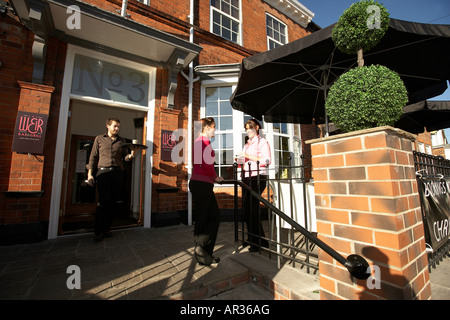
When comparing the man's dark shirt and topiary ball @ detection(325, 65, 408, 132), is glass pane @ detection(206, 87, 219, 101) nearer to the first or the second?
the man's dark shirt

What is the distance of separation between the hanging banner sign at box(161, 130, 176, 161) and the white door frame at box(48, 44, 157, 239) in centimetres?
24

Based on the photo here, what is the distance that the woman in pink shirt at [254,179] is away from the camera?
2494mm

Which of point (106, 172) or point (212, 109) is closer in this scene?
point (106, 172)

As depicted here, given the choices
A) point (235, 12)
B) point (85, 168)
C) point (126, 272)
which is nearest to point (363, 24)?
point (126, 272)

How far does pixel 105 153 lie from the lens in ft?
10.2

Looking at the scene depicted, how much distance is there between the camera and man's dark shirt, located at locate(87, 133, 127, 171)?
3100 mm

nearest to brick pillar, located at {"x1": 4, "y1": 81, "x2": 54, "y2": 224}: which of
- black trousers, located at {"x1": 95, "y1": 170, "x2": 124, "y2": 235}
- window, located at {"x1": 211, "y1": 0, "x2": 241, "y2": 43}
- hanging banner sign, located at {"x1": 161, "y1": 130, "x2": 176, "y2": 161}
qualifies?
black trousers, located at {"x1": 95, "y1": 170, "x2": 124, "y2": 235}

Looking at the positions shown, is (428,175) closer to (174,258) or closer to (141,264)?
(174,258)

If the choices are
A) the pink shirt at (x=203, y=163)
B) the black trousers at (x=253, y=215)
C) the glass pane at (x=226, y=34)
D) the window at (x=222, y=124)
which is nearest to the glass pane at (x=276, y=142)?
A: the window at (x=222, y=124)

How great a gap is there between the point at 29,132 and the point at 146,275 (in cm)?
296

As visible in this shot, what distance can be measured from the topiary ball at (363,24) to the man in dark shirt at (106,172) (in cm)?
328

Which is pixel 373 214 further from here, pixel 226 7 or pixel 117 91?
pixel 226 7

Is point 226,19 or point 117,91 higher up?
point 226,19

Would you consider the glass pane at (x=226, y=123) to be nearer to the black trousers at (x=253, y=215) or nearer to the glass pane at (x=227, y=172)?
the glass pane at (x=227, y=172)
